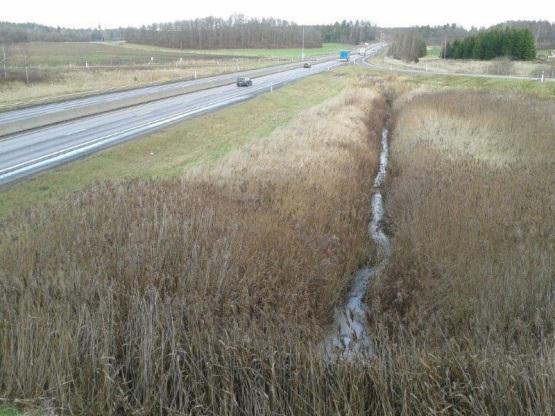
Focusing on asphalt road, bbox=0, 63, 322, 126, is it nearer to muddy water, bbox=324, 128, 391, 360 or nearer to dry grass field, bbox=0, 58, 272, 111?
dry grass field, bbox=0, 58, 272, 111

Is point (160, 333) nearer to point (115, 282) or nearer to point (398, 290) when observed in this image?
point (115, 282)

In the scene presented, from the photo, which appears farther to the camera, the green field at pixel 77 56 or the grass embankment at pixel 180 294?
the green field at pixel 77 56

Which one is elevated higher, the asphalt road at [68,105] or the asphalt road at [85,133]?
the asphalt road at [68,105]

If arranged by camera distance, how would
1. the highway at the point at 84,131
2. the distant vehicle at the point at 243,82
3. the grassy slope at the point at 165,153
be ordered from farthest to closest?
the distant vehicle at the point at 243,82 → the highway at the point at 84,131 → the grassy slope at the point at 165,153

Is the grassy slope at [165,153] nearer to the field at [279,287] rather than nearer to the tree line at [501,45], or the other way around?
the field at [279,287]

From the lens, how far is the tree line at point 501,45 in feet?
219

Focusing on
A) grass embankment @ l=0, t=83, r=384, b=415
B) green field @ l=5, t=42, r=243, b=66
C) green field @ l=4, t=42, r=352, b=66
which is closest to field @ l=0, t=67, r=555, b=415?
grass embankment @ l=0, t=83, r=384, b=415

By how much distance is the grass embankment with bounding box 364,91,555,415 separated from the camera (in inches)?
171

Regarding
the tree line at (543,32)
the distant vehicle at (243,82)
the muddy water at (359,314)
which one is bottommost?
the muddy water at (359,314)

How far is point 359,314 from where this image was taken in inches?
317

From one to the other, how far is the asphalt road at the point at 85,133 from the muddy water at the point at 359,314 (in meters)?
10.0

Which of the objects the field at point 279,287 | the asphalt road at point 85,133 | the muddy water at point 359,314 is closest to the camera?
the field at point 279,287

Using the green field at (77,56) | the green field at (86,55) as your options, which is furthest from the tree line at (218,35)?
the green field at (77,56)

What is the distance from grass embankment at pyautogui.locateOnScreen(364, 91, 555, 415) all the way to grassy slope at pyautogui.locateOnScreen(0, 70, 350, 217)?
7265 mm
